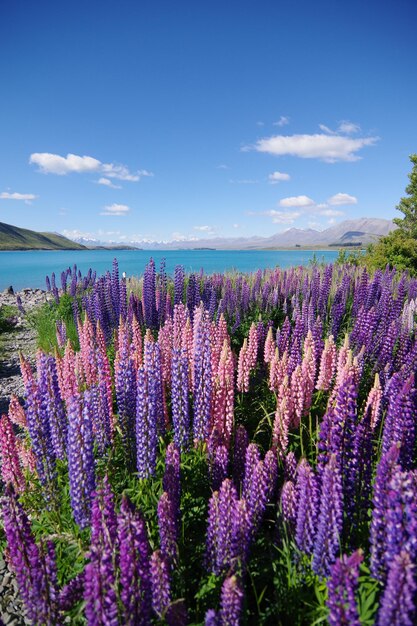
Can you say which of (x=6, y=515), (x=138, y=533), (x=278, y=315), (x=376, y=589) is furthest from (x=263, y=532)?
(x=278, y=315)

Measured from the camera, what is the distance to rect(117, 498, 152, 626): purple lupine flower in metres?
1.84

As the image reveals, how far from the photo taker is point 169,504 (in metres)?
2.52

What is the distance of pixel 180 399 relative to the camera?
3.64m

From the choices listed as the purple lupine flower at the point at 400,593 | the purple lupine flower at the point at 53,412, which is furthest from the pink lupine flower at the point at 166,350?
the purple lupine flower at the point at 400,593

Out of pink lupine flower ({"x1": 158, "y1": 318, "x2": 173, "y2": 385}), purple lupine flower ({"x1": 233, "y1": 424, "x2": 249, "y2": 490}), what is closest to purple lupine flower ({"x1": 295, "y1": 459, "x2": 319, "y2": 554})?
purple lupine flower ({"x1": 233, "y1": 424, "x2": 249, "y2": 490})

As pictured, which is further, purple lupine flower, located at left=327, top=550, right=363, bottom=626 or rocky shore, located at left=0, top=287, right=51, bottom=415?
rocky shore, located at left=0, top=287, right=51, bottom=415

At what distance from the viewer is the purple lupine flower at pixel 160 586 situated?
2082mm

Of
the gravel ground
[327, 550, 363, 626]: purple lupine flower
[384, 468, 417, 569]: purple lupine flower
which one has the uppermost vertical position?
[384, 468, 417, 569]: purple lupine flower

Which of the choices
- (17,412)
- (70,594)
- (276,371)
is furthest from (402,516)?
(17,412)

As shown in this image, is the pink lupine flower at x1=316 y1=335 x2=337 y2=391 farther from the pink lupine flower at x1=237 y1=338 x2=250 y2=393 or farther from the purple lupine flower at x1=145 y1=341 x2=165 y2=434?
the purple lupine flower at x1=145 y1=341 x2=165 y2=434

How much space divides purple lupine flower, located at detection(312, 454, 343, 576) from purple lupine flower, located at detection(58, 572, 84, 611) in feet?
5.46

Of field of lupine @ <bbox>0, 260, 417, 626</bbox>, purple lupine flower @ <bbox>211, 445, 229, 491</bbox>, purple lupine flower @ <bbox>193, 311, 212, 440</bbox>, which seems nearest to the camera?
field of lupine @ <bbox>0, 260, 417, 626</bbox>

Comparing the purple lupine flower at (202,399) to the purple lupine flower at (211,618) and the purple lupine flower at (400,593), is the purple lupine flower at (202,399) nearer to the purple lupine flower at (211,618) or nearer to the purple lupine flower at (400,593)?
the purple lupine flower at (211,618)

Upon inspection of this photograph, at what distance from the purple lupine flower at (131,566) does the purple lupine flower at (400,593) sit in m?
1.26
